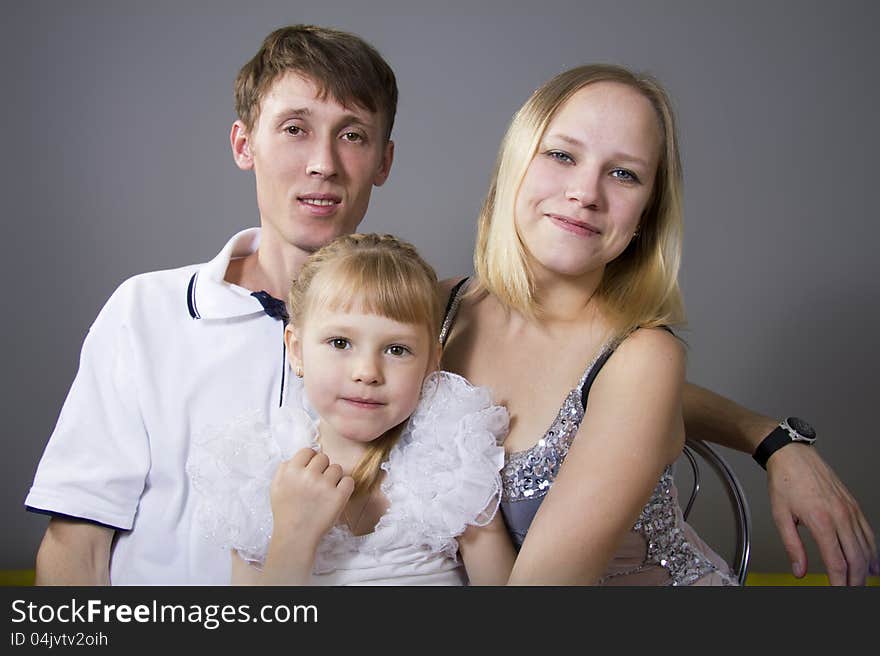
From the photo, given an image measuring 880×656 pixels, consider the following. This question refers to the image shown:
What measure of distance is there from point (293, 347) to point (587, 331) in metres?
0.55

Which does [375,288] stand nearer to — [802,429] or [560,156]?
[560,156]

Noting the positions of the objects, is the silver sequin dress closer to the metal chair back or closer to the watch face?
the metal chair back

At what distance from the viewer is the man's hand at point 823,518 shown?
70.5 inches

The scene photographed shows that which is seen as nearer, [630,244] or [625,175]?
[625,175]

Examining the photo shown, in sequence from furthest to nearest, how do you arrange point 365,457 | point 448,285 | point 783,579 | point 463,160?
point 783,579, point 463,160, point 448,285, point 365,457

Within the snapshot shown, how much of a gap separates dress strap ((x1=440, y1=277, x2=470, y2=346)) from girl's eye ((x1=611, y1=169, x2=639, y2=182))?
413mm

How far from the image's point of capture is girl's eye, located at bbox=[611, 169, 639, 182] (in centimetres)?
174

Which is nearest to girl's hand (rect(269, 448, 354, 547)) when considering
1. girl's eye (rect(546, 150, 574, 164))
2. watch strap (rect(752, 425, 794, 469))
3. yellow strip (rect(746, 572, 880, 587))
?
girl's eye (rect(546, 150, 574, 164))

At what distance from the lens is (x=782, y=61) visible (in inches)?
119

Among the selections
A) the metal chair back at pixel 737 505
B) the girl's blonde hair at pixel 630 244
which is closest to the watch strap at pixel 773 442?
the metal chair back at pixel 737 505

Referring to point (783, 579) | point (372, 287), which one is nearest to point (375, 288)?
point (372, 287)

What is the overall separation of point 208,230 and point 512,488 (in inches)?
59.4

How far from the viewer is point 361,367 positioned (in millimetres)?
1540

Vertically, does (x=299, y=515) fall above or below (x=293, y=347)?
below
